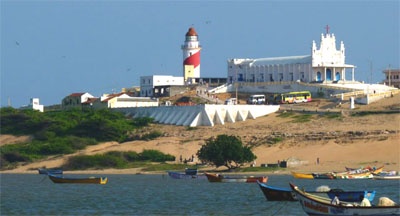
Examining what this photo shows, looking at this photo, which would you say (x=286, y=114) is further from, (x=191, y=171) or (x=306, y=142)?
(x=191, y=171)

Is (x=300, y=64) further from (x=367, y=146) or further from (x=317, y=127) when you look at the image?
(x=367, y=146)

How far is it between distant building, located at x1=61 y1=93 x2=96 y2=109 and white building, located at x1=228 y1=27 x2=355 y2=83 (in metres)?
17.7

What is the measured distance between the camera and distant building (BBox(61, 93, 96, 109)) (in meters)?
123

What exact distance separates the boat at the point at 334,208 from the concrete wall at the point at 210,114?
173 ft

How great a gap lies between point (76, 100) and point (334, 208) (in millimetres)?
79709

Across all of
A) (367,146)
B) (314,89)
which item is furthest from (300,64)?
(367,146)

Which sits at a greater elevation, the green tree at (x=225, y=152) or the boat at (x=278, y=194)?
the green tree at (x=225, y=152)

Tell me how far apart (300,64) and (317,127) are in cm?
2536

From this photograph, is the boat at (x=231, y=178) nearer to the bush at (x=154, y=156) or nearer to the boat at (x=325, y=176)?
the boat at (x=325, y=176)

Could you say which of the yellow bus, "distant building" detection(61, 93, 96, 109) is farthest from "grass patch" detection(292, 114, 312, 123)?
"distant building" detection(61, 93, 96, 109)

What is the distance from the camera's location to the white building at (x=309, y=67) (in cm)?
11856

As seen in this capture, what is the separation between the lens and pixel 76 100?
408 feet

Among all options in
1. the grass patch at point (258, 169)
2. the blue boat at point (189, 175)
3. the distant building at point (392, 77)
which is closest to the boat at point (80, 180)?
the blue boat at point (189, 175)

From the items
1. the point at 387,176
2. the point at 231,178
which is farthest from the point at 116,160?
the point at 387,176
